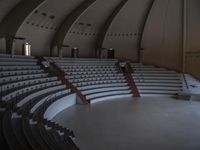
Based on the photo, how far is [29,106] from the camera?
9.88 meters

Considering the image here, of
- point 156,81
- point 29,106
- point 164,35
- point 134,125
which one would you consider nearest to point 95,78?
point 156,81

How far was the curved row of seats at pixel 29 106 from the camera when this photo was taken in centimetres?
555

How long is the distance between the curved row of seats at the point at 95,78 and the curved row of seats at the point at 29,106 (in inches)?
73.5

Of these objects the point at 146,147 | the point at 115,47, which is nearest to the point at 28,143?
the point at 146,147

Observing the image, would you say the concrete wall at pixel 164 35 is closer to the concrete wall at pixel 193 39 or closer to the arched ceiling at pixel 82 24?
the concrete wall at pixel 193 39

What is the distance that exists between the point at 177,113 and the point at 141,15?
1136 cm

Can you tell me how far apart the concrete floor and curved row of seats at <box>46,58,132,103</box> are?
213cm

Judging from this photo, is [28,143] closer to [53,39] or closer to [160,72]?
[53,39]

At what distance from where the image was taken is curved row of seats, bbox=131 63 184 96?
2052 cm

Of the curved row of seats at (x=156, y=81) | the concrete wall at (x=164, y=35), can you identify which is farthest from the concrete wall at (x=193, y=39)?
the curved row of seats at (x=156, y=81)

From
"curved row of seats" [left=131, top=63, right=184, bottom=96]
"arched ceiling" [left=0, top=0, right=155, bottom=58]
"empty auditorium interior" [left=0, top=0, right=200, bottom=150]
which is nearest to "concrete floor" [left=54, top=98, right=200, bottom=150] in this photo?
"empty auditorium interior" [left=0, top=0, right=200, bottom=150]

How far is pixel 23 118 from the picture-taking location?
291 inches

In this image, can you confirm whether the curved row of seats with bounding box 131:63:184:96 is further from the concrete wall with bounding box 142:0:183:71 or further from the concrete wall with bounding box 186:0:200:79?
the concrete wall with bounding box 186:0:200:79

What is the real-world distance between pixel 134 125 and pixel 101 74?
387 inches
